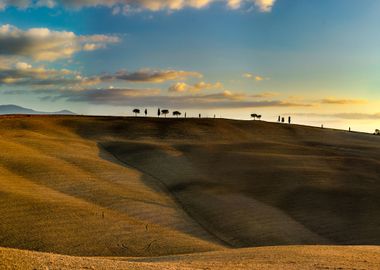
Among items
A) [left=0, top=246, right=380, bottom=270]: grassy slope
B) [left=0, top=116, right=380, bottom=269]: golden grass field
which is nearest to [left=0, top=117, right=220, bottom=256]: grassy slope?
[left=0, top=116, right=380, bottom=269]: golden grass field

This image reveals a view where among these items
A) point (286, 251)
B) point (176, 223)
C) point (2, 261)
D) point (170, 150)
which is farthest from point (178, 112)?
point (2, 261)

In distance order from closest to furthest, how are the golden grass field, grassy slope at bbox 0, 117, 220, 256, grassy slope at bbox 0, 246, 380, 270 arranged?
grassy slope at bbox 0, 246, 380, 270 < the golden grass field < grassy slope at bbox 0, 117, 220, 256

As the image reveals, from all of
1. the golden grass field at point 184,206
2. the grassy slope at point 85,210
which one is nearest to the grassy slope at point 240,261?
the golden grass field at point 184,206

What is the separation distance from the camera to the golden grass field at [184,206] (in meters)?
23.1

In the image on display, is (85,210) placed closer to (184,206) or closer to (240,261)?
(184,206)

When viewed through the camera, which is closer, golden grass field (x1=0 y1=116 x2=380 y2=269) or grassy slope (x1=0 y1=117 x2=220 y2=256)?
golden grass field (x1=0 y1=116 x2=380 y2=269)

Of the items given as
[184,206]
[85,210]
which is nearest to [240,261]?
[85,210]

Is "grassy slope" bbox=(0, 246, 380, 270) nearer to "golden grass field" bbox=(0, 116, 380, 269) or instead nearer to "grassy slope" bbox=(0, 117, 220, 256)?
"golden grass field" bbox=(0, 116, 380, 269)

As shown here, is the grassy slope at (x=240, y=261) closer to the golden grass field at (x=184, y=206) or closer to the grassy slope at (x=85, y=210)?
the golden grass field at (x=184, y=206)

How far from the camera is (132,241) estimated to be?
104 ft

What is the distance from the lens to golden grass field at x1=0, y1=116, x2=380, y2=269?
23130 mm

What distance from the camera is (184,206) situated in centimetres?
4319

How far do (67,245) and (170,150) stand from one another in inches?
1488

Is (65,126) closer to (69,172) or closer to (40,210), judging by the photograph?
(69,172)
